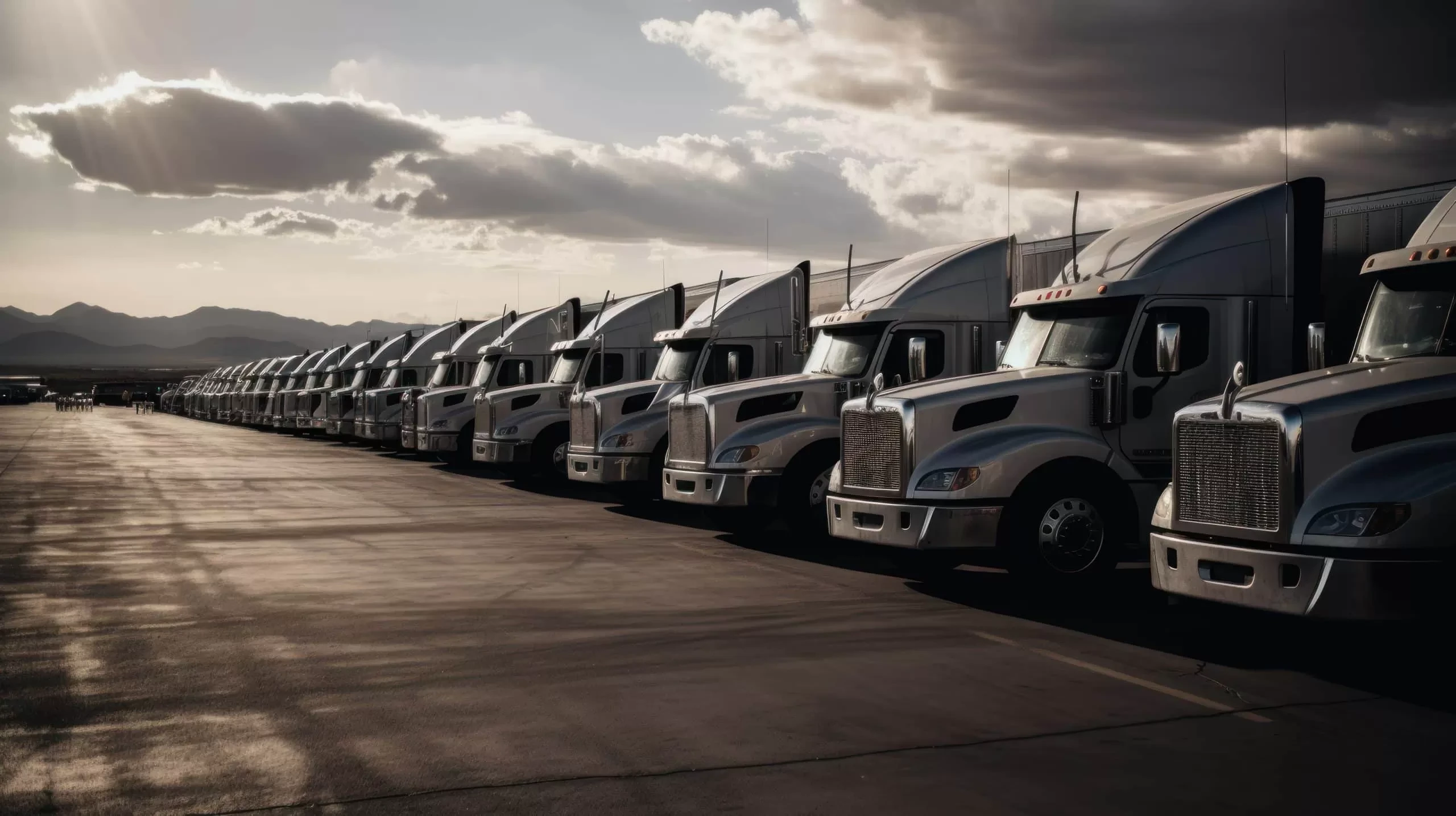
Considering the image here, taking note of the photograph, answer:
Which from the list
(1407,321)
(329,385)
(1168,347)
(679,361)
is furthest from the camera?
(329,385)

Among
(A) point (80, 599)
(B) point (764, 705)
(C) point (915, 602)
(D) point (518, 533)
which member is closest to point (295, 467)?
(D) point (518, 533)

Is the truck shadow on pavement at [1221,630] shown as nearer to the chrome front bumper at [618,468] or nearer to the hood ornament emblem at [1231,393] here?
the hood ornament emblem at [1231,393]

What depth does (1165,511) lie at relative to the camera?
8.88 metres

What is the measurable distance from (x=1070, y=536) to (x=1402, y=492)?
12.2 ft

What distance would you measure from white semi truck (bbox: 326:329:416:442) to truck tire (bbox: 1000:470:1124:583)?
97.4 ft

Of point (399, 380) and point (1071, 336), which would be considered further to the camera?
point (399, 380)

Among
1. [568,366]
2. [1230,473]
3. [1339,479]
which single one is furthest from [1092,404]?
[568,366]

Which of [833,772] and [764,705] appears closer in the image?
[833,772]

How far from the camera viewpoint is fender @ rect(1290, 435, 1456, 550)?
288 inches

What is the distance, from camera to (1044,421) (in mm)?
11125

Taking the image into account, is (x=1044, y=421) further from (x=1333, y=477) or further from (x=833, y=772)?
(x=833, y=772)

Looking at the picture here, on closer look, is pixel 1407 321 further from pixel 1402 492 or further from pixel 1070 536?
pixel 1070 536

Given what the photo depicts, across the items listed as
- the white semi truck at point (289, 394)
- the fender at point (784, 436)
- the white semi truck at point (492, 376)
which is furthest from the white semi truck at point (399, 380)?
the fender at point (784, 436)

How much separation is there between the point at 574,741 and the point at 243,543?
9412mm
